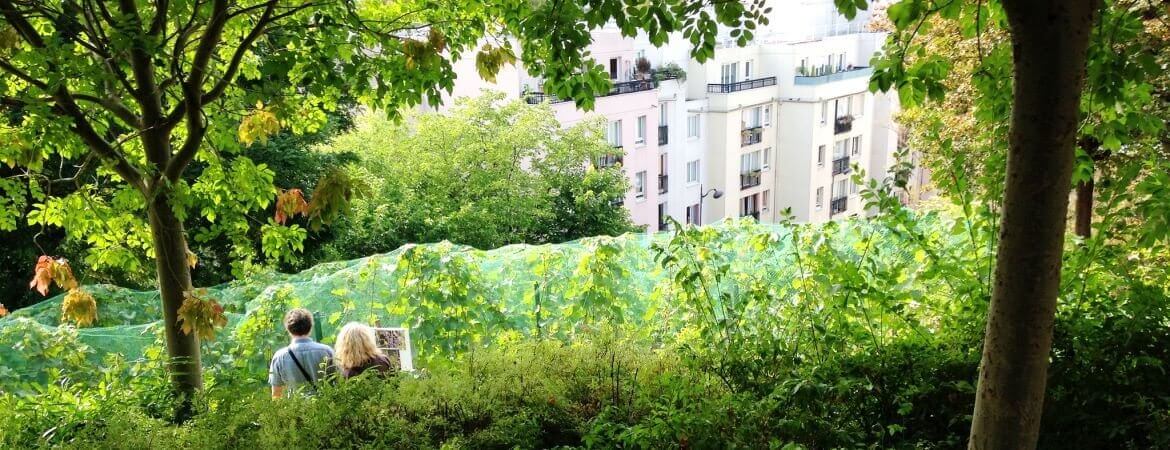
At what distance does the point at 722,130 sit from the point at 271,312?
25.5 m

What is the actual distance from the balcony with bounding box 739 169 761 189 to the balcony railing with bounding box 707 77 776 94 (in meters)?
3.36

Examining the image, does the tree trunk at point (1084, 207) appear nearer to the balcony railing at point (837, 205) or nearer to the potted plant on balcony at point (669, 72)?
the potted plant on balcony at point (669, 72)

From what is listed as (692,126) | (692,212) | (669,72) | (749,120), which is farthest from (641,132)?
(749,120)

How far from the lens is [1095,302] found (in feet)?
11.3

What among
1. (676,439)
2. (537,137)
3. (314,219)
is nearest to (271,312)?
(314,219)

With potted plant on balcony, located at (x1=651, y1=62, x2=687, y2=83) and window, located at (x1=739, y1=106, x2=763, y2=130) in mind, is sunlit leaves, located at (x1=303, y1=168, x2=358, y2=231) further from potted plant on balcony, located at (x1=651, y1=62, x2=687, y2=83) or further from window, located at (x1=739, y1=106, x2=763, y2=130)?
window, located at (x1=739, y1=106, x2=763, y2=130)

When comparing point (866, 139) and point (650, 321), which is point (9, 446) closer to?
point (650, 321)

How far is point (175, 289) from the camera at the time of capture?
3.88 meters

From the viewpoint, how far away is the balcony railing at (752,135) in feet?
102

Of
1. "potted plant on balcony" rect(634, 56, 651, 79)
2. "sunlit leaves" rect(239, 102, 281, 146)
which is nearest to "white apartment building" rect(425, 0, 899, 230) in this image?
"potted plant on balcony" rect(634, 56, 651, 79)

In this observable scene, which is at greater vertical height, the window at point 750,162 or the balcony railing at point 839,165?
the window at point 750,162

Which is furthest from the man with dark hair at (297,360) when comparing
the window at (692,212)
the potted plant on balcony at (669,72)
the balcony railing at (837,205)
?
the balcony railing at (837,205)

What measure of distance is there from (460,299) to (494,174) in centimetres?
→ 1454

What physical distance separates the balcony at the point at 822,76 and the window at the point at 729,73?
211 centimetres
